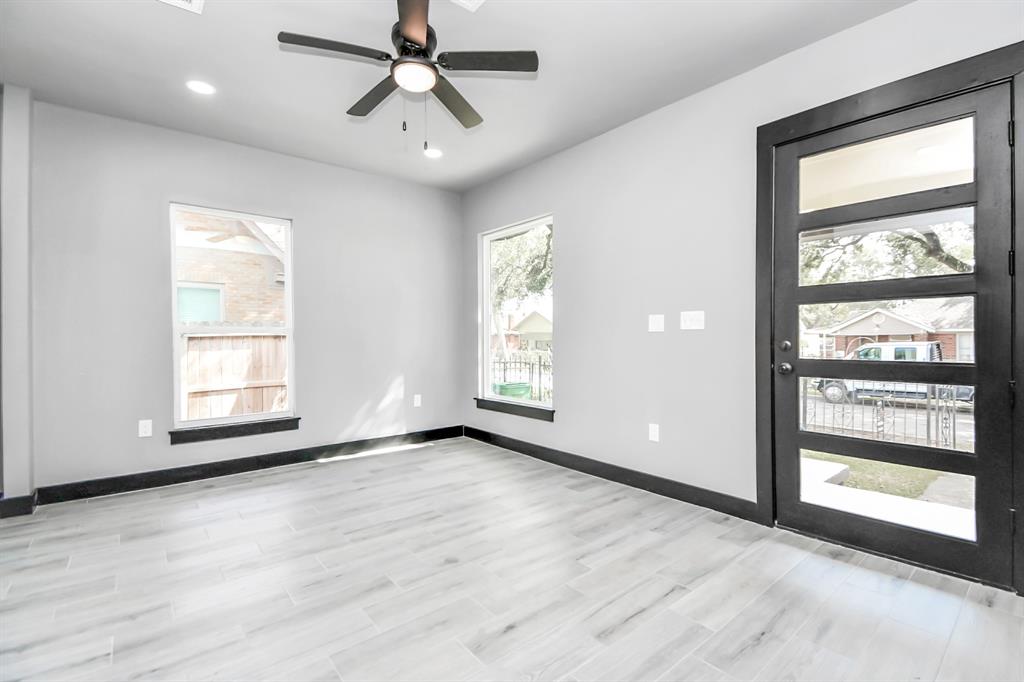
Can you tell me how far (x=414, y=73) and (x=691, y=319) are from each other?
7.55 feet

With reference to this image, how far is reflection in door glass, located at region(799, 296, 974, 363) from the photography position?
7.45 ft

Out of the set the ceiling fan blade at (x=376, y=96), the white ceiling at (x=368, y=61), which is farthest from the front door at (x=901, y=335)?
the ceiling fan blade at (x=376, y=96)

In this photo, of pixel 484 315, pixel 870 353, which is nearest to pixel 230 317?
pixel 484 315

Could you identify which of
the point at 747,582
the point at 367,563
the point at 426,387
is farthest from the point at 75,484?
the point at 747,582

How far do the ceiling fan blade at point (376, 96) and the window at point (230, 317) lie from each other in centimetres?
211

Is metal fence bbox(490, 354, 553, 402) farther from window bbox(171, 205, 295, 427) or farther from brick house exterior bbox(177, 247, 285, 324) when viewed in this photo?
brick house exterior bbox(177, 247, 285, 324)

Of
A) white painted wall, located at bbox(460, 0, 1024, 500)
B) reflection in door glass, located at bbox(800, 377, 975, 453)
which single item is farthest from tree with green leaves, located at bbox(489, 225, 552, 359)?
reflection in door glass, located at bbox(800, 377, 975, 453)

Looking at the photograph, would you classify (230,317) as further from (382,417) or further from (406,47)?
(406,47)

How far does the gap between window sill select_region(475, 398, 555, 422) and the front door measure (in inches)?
81.3

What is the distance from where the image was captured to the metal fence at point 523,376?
4.70 metres

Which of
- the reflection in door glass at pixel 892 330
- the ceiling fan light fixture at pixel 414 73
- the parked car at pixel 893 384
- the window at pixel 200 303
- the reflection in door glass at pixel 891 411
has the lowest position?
the reflection in door glass at pixel 891 411

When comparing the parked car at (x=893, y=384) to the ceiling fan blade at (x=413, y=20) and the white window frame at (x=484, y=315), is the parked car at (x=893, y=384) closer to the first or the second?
the ceiling fan blade at (x=413, y=20)

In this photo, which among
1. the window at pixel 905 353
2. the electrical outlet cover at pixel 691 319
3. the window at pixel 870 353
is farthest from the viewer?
the electrical outlet cover at pixel 691 319

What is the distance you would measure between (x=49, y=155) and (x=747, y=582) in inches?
205
